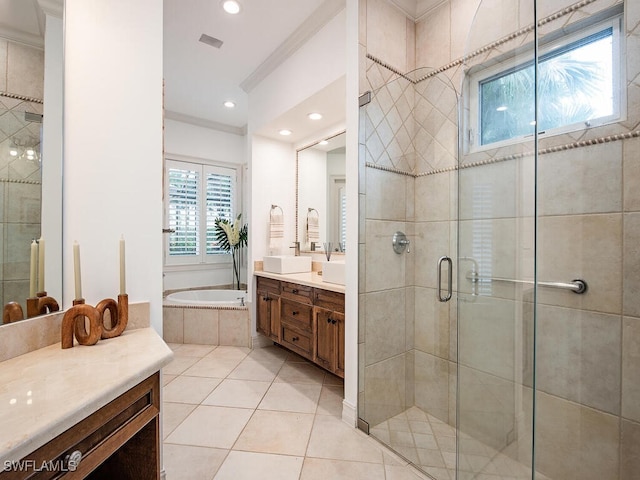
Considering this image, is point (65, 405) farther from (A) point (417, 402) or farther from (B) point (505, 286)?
(A) point (417, 402)

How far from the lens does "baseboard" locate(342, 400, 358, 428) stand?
192 cm

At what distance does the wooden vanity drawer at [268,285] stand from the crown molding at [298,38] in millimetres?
2082

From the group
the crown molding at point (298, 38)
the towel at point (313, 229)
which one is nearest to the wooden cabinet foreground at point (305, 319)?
the towel at point (313, 229)

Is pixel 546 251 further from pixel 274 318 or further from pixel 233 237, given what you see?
pixel 233 237

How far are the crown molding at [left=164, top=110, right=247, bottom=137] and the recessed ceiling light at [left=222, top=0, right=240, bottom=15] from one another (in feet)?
7.39

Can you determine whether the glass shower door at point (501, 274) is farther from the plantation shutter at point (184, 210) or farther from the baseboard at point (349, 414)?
the plantation shutter at point (184, 210)

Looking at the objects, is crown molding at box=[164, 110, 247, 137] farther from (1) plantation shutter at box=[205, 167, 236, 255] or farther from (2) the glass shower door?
(2) the glass shower door

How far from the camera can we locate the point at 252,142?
3299 mm

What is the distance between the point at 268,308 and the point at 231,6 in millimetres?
2568

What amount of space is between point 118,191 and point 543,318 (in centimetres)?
212

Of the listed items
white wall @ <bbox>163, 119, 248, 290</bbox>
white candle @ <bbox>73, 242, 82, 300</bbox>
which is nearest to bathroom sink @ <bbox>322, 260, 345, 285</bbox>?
white candle @ <bbox>73, 242, 82, 300</bbox>

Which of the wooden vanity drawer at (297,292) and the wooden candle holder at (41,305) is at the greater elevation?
the wooden candle holder at (41,305)

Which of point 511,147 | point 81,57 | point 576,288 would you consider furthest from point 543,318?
point 81,57

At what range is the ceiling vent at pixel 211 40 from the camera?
2.61 m
